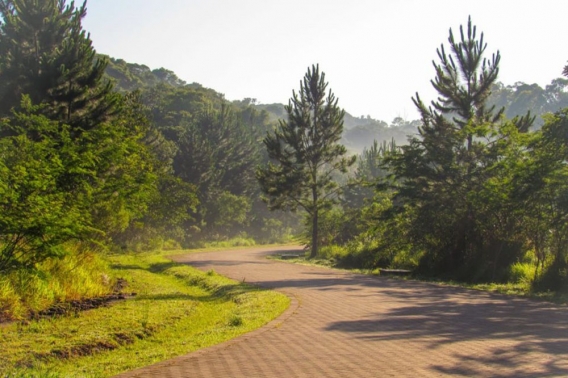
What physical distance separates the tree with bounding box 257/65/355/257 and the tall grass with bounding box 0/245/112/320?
18.7m

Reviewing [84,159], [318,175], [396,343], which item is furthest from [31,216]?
[318,175]

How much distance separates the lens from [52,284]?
13.7 metres

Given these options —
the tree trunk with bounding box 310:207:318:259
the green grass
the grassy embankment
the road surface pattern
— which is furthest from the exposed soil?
the tree trunk with bounding box 310:207:318:259

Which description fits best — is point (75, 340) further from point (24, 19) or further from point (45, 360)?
point (24, 19)

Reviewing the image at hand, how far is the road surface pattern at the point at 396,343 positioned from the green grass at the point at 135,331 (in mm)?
685

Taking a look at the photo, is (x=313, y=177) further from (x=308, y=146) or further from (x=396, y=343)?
(x=396, y=343)

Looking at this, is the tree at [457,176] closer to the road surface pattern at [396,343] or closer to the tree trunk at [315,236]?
the road surface pattern at [396,343]

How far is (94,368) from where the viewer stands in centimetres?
706

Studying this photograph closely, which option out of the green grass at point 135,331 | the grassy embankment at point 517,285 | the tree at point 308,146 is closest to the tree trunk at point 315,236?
the tree at point 308,146

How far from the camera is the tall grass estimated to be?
37.5 feet

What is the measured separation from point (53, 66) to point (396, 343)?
1916cm

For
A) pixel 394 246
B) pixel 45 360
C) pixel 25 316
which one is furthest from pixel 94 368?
pixel 394 246

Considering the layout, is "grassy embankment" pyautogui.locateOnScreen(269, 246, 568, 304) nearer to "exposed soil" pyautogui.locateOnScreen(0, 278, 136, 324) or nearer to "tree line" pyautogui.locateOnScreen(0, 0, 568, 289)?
"tree line" pyautogui.locateOnScreen(0, 0, 568, 289)

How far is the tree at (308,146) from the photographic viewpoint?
116 feet
